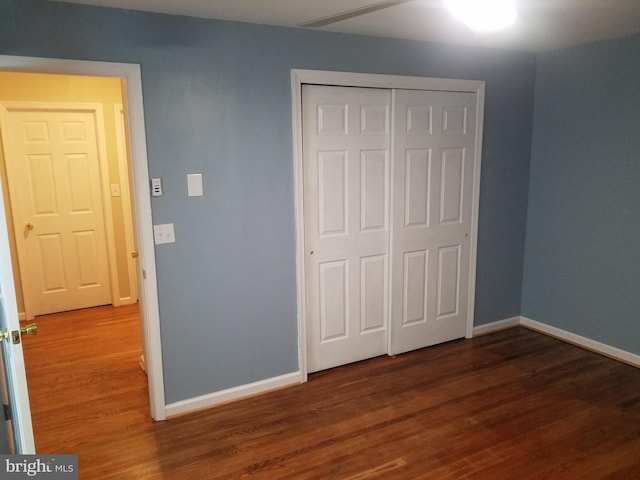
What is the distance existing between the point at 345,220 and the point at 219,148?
3.34 feet

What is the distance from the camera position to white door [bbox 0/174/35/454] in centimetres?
164

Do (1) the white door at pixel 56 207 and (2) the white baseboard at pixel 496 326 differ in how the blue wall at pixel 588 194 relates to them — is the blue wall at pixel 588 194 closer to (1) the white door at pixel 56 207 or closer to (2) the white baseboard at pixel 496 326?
(2) the white baseboard at pixel 496 326

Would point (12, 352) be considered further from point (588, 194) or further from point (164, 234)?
point (588, 194)

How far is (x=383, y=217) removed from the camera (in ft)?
11.3

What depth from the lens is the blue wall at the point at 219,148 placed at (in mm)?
2432

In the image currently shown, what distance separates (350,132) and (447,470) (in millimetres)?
2117

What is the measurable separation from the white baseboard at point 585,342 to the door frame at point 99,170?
4.11 m

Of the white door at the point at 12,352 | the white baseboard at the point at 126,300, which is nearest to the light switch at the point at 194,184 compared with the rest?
the white door at the point at 12,352

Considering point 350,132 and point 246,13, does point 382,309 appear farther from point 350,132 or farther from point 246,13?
point 246,13

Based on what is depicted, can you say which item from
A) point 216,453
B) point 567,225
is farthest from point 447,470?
point 567,225

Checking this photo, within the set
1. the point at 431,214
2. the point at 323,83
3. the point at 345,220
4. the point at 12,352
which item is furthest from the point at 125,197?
the point at 12,352

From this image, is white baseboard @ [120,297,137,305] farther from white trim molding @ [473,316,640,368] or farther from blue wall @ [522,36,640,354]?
blue wall @ [522,36,640,354]

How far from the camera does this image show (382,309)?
A: 11.8 ft

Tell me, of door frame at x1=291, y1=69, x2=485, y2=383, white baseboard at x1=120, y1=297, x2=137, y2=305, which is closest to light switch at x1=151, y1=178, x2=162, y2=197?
door frame at x1=291, y1=69, x2=485, y2=383
